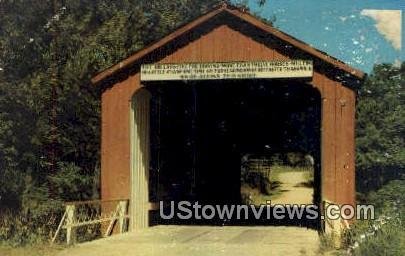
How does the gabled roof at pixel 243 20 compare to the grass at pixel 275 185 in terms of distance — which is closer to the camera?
the gabled roof at pixel 243 20

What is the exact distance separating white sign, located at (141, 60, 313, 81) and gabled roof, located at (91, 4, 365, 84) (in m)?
0.29

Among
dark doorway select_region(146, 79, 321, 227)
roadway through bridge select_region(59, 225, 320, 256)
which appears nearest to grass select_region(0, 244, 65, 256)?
roadway through bridge select_region(59, 225, 320, 256)

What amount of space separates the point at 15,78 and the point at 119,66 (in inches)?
208

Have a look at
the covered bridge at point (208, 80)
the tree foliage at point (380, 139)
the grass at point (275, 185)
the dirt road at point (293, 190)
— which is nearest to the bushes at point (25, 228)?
the covered bridge at point (208, 80)

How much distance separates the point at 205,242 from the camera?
11.6 metres

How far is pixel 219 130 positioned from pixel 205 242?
10.4 m

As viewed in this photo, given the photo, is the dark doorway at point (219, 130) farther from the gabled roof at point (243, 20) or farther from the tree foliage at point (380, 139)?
the tree foliage at point (380, 139)

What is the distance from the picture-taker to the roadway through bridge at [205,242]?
10102 mm

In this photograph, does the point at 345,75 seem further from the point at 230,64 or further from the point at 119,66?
the point at 119,66

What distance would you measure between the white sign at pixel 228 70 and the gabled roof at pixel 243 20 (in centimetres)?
29

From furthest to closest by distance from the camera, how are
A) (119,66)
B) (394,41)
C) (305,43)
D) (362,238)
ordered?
(119,66) → (305,43) → (394,41) → (362,238)

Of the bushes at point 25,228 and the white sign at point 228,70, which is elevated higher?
the white sign at point 228,70

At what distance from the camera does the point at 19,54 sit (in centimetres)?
1847

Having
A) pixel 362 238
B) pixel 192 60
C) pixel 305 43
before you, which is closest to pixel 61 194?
pixel 192 60
